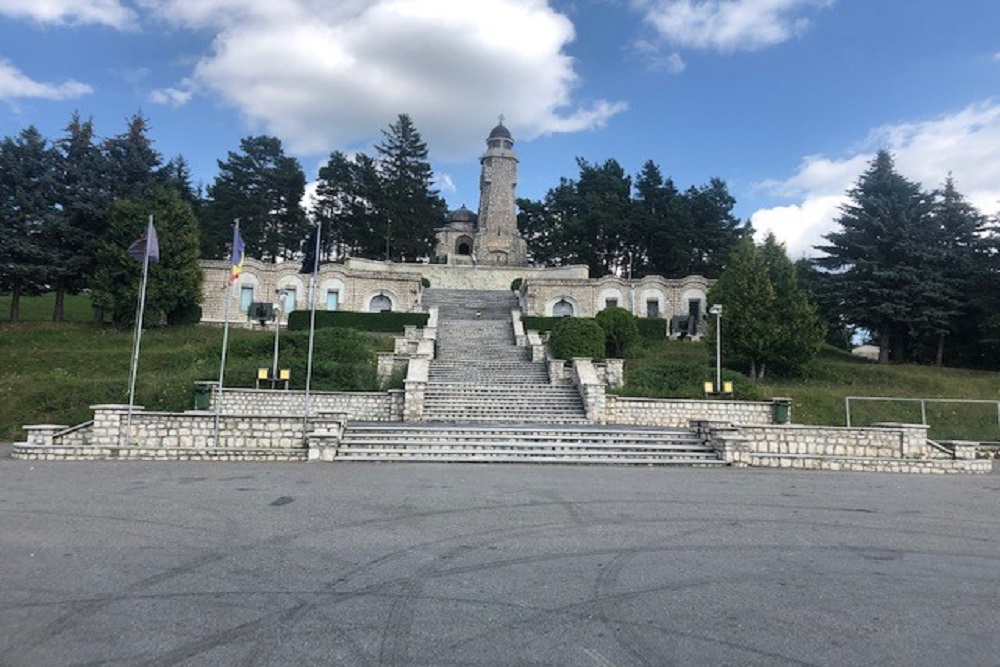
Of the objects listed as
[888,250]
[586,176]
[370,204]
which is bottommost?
[888,250]

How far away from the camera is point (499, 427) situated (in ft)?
50.0

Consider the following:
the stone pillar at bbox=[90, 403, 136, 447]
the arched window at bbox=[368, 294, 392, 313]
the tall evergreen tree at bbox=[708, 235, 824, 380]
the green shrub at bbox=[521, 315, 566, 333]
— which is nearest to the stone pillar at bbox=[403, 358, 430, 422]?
the stone pillar at bbox=[90, 403, 136, 447]

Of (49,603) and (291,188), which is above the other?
(291,188)

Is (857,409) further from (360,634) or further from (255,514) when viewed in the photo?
(360,634)

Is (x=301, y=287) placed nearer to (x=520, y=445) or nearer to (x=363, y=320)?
(x=363, y=320)

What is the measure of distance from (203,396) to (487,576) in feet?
48.0

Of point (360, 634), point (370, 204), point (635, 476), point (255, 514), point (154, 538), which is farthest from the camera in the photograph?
point (370, 204)

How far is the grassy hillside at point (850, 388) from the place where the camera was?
19.7m

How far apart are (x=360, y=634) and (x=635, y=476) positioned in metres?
8.12

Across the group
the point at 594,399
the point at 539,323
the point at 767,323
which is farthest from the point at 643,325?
the point at 594,399

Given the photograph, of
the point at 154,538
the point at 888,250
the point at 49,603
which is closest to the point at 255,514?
the point at 154,538

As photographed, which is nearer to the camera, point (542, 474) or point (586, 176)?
point (542, 474)

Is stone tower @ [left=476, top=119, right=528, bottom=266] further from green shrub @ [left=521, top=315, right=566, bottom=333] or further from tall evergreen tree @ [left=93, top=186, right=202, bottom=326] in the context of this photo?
tall evergreen tree @ [left=93, top=186, right=202, bottom=326]

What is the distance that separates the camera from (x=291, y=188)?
186 ft
